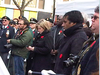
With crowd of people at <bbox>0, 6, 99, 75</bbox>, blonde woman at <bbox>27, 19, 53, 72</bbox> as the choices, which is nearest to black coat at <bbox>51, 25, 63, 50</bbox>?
crowd of people at <bbox>0, 6, 99, 75</bbox>

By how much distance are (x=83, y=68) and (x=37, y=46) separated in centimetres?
270

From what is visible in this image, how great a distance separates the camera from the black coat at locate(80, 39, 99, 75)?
219cm

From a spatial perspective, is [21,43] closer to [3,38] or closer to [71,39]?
[3,38]

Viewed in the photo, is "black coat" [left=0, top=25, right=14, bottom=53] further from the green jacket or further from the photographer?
the green jacket

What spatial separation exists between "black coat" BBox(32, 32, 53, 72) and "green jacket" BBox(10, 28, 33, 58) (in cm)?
118

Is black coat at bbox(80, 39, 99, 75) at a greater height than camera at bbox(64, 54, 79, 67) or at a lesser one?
greater

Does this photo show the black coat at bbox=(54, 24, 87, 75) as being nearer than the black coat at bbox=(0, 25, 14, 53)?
Yes

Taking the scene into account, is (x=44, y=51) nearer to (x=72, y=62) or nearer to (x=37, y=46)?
(x=37, y=46)

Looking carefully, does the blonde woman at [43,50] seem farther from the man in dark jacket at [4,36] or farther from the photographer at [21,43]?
the man in dark jacket at [4,36]

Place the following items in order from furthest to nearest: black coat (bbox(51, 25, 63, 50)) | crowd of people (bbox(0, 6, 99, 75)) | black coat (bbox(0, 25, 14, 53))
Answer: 1. black coat (bbox(0, 25, 14, 53))
2. black coat (bbox(51, 25, 63, 50))
3. crowd of people (bbox(0, 6, 99, 75))

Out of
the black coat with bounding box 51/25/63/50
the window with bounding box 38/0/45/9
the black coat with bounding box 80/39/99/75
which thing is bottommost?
the black coat with bounding box 51/25/63/50

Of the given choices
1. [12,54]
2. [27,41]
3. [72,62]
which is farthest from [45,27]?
[72,62]

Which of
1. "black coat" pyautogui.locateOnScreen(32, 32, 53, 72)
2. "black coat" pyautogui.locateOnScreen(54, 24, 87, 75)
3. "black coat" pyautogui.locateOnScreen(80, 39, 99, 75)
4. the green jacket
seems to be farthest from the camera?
the green jacket

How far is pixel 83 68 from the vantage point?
8.23ft
